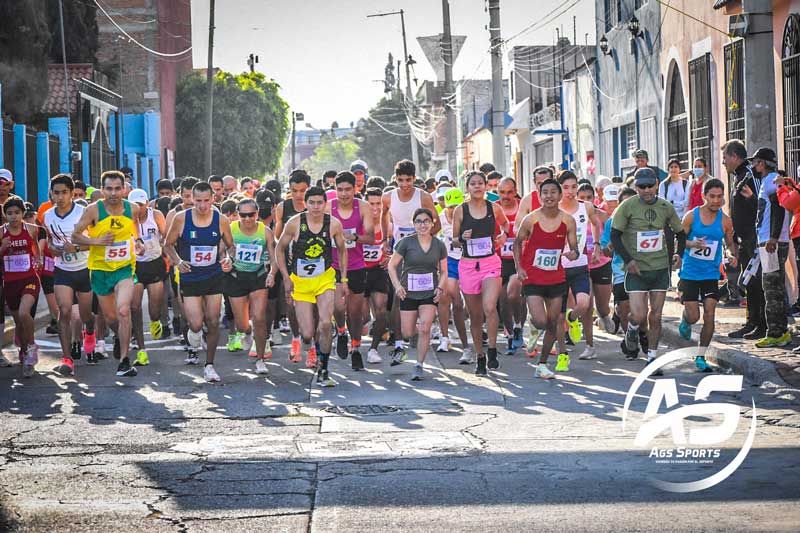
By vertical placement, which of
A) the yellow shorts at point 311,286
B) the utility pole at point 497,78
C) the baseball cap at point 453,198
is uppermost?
the utility pole at point 497,78

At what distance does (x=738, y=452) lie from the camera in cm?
758

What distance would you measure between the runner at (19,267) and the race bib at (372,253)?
341 cm

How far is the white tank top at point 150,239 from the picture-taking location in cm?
1384

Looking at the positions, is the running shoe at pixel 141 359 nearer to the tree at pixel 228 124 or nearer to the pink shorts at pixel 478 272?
the pink shorts at pixel 478 272

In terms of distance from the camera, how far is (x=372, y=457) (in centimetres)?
774

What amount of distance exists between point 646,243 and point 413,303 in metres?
2.29

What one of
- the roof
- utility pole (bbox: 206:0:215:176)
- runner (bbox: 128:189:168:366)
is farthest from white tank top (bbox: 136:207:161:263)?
utility pole (bbox: 206:0:215:176)

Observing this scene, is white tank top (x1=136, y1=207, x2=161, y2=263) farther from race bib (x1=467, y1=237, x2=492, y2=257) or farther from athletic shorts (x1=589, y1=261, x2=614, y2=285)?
athletic shorts (x1=589, y1=261, x2=614, y2=285)

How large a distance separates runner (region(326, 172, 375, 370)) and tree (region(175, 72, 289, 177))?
4595cm

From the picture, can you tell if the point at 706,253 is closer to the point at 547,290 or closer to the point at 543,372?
the point at 547,290

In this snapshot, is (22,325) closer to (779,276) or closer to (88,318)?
(88,318)

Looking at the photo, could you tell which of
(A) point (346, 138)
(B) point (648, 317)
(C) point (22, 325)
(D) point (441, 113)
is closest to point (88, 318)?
(C) point (22, 325)

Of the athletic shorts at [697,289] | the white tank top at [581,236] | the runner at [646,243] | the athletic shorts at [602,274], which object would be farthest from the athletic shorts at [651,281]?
the athletic shorts at [602,274]

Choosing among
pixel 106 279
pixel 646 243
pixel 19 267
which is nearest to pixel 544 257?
pixel 646 243
